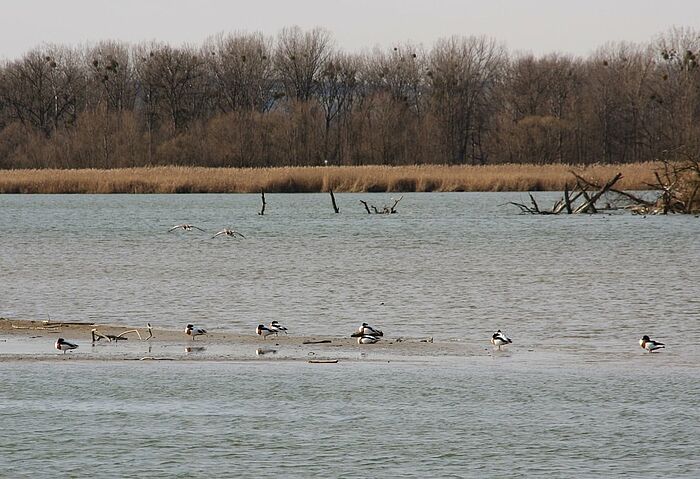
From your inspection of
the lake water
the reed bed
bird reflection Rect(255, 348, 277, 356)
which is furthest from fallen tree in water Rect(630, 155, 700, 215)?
bird reflection Rect(255, 348, 277, 356)

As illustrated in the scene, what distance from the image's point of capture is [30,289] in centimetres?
1955

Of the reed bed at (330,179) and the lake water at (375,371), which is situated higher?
the reed bed at (330,179)

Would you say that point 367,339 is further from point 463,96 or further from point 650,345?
point 463,96

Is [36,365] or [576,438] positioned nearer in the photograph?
[576,438]

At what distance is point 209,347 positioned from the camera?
12930 millimetres

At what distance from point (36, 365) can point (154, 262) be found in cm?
1377

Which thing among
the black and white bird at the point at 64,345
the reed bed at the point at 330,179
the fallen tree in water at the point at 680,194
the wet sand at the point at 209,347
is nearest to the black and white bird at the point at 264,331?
the wet sand at the point at 209,347

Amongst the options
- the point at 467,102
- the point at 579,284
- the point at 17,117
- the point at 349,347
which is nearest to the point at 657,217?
the point at 579,284

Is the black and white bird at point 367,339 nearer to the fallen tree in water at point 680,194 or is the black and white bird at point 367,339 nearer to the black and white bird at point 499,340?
the black and white bird at point 499,340

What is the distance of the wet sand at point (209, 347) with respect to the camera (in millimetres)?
12219

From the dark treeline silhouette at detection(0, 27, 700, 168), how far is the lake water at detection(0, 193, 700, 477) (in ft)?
136

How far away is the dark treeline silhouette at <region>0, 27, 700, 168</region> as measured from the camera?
7112cm

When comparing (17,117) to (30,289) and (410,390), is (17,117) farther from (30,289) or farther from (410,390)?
(410,390)

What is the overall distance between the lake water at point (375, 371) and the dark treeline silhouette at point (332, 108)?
41402mm
